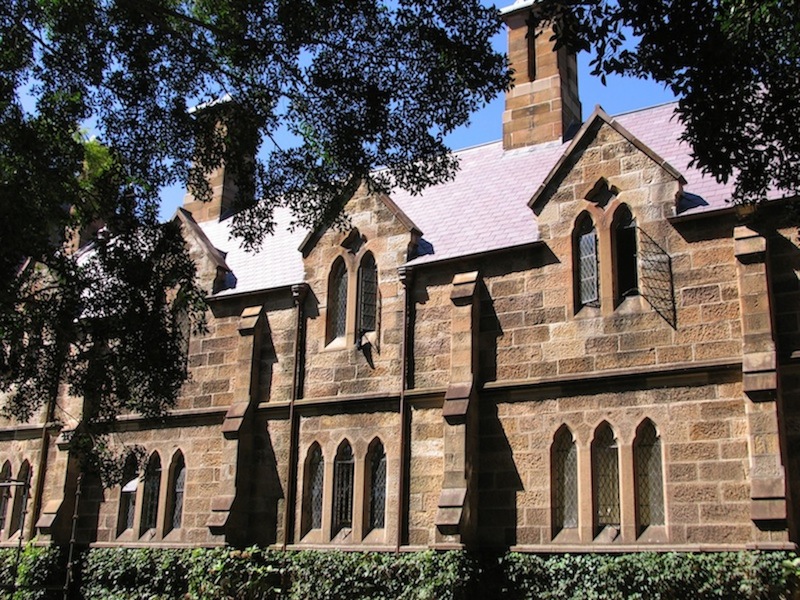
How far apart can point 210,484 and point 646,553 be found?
922 cm

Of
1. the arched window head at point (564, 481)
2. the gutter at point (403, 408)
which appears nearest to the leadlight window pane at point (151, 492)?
the gutter at point (403, 408)

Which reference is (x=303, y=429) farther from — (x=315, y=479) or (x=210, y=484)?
(x=210, y=484)

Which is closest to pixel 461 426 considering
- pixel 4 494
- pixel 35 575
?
pixel 35 575

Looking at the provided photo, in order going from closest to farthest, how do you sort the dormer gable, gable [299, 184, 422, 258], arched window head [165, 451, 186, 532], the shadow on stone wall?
the shadow on stone wall
gable [299, 184, 422, 258]
arched window head [165, 451, 186, 532]
the dormer gable

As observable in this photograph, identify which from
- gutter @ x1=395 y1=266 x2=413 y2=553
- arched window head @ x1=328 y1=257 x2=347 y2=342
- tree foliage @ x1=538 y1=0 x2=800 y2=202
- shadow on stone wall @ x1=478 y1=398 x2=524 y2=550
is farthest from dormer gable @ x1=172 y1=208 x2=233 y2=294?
tree foliage @ x1=538 y1=0 x2=800 y2=202

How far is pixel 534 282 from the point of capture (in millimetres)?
17797

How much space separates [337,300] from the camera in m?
20.4

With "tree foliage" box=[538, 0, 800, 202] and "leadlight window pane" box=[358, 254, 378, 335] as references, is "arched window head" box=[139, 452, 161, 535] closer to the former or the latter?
"leadlight window pane" box=[358, 254, 378, 335]

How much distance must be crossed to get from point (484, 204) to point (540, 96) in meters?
3.98

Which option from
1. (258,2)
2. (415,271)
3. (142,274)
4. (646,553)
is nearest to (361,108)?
(258,2)

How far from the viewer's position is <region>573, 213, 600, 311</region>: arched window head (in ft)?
56.7

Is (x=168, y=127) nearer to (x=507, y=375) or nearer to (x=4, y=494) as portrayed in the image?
(x=507, y=375)

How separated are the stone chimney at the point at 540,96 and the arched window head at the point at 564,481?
822 cm

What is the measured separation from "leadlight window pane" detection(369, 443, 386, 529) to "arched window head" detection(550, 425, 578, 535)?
11.1ft
